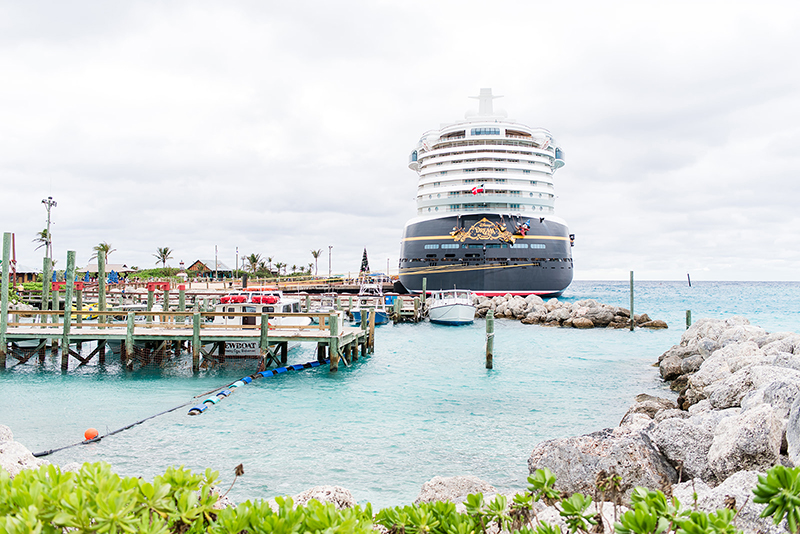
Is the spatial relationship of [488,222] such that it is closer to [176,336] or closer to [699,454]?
[176,336]

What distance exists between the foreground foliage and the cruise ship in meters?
40.8

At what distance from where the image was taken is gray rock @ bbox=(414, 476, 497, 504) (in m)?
5.86

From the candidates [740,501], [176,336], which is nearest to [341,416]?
[176,336]

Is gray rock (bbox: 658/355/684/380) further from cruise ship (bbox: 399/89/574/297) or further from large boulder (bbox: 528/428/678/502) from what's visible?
cruise ship (bbox: 399/89/574/297)

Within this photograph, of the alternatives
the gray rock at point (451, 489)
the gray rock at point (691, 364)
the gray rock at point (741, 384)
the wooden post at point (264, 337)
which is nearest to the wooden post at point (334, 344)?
the wooden post at point (264, 337)

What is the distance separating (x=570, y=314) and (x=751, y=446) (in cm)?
3075

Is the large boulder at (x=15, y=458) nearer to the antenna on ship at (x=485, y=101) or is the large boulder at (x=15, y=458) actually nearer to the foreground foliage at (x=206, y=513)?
the foreground foliage at (x=206, y=513)

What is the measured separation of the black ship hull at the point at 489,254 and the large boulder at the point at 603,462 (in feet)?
118

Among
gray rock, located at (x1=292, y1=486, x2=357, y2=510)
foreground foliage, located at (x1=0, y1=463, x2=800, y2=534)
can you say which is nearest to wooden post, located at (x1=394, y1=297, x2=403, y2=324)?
gray rock, located at (x1=292, y1=486, x2=357, y2=510)

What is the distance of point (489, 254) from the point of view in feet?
144

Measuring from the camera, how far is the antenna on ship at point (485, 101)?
53469mm

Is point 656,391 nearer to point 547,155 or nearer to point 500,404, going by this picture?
point 500,404

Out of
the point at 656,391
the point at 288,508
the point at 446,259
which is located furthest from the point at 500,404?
the point at 446,259

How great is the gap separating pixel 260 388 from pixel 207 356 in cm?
377
